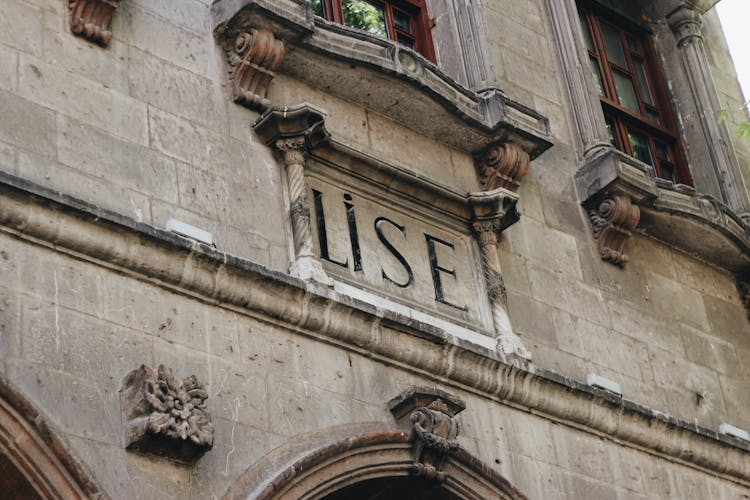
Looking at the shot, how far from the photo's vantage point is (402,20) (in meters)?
13.3

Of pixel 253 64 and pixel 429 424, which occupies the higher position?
pixel 253 64

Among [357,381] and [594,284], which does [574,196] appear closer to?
[594,284]

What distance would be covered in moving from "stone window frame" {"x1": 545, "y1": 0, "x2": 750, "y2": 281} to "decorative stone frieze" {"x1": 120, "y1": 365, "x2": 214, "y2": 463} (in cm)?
497

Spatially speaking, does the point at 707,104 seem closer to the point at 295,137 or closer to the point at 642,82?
the point at 642,82

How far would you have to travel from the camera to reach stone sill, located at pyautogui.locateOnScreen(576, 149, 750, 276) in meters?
12.6

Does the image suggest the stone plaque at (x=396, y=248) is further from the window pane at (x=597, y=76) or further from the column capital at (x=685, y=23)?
the column capital at (x=685, y=23)

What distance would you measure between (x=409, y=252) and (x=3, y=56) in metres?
3.16

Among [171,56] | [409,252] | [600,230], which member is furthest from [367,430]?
[600,230]

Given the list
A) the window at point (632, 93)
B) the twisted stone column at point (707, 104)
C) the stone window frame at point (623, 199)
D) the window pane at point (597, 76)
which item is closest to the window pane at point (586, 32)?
the window at point (632, 93)

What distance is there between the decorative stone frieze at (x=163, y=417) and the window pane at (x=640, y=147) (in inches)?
278

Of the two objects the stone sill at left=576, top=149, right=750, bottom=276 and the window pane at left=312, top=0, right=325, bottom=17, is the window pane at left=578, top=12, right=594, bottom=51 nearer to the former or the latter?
the stone sill at left=576, top=149, right=750, bottom=276

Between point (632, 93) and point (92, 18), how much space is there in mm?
6742

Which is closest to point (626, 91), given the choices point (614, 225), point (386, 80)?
point (614, 225)

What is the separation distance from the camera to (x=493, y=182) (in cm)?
1190
